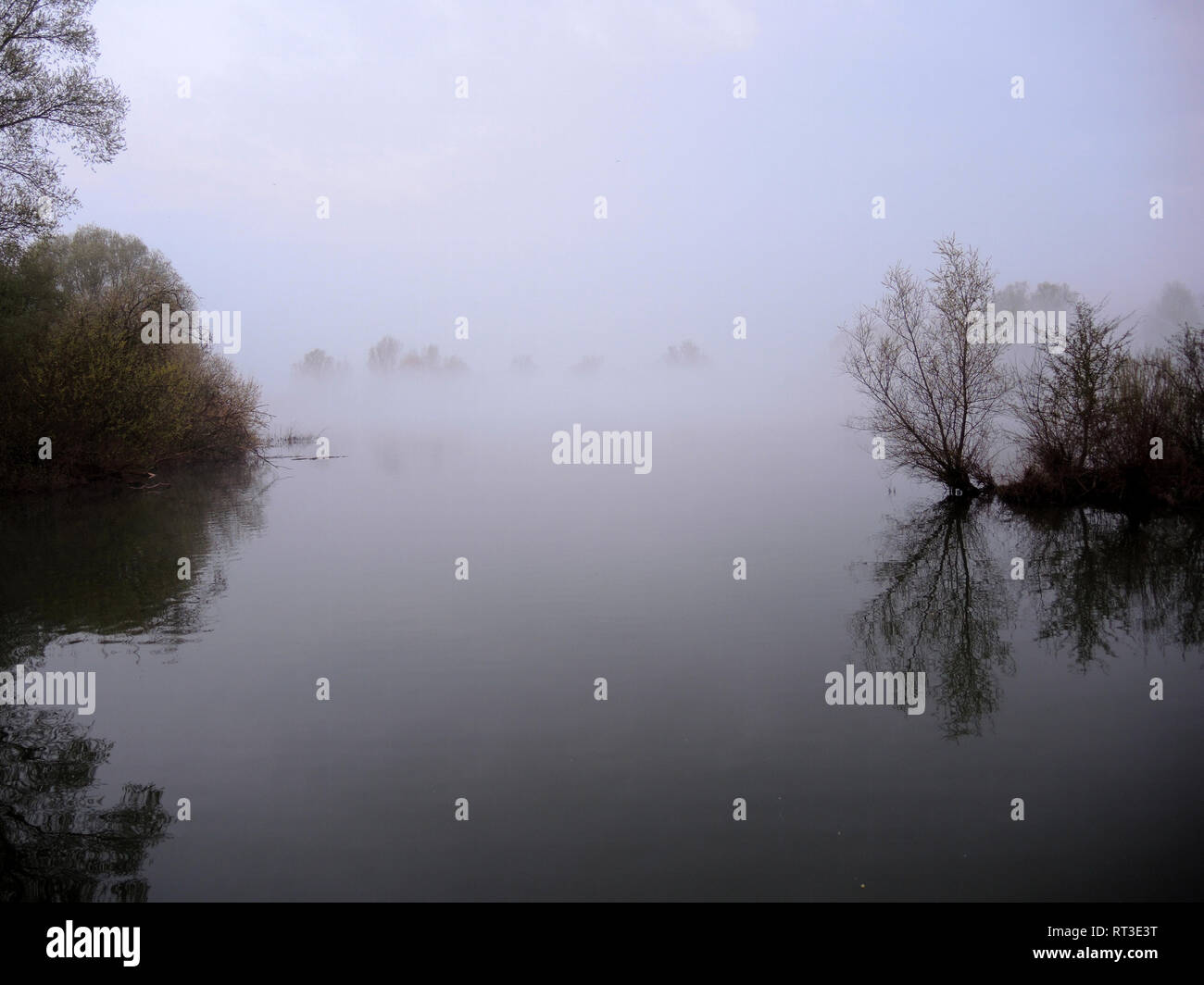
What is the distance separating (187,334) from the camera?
105 ft

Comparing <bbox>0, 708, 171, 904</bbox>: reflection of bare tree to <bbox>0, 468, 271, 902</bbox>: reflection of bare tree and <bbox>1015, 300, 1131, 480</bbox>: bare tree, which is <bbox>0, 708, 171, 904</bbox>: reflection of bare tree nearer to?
<bbox>0, 468, 271, 902</bbox>: reflection of bare tree

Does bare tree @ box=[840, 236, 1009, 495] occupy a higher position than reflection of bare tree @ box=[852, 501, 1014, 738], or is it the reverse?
bare tree @ box=[840, 236, 1009, 495]

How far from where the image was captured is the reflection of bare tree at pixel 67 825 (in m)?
5.64

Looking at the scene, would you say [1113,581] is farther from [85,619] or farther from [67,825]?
[85,619]

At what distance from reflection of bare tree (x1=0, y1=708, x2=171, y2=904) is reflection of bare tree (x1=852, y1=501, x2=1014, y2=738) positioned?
257 inches

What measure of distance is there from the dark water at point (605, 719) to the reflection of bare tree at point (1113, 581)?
0.09 metres

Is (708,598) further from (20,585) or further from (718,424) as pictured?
(718,424)

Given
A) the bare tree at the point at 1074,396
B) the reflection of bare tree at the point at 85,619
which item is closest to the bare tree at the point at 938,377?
the bare tree at the point at 1074,396

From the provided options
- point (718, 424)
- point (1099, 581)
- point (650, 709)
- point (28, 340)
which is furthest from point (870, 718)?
point (718, 424)

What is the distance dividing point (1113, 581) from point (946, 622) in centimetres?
401

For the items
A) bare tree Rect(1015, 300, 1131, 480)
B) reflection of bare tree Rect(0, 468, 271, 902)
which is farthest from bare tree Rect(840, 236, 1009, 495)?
reflection of bare tree Rect(0, 468, 271, 902)

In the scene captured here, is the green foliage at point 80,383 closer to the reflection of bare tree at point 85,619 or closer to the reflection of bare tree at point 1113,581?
the reflection of bare tree at point 85,619

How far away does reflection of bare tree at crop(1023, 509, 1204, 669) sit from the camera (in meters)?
11.2

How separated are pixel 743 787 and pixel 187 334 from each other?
30833 millimetres
